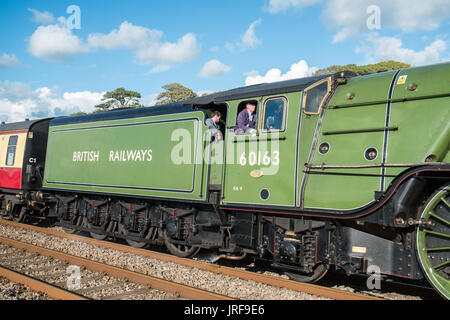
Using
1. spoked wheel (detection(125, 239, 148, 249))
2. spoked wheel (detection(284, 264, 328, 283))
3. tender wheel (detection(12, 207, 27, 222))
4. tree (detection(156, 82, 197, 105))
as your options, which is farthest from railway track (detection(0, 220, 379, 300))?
tree (detection(156, 82, 197, 105))

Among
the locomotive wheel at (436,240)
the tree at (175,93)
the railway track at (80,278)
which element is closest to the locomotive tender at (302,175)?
the locomotive wheel at (436,240)

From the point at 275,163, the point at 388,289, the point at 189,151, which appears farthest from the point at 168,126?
the point at 388,289

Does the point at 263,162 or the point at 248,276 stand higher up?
the point at 263,162

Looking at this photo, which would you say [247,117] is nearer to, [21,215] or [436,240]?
[436,240]

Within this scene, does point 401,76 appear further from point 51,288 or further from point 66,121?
point 66,121

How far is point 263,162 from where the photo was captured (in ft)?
22.6

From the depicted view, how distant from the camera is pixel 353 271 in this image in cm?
587

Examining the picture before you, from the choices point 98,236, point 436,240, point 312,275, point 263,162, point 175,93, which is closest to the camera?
point 436,240

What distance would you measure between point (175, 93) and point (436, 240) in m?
44.1

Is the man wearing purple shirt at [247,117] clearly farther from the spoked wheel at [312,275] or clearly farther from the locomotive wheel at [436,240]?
the locomotive wheel at [436,240]

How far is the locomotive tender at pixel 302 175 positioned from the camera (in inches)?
206

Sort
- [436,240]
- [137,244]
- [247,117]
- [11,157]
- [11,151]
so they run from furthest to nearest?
[11,151] → [11,157] → [137,244] → [247,117] → [436,240]

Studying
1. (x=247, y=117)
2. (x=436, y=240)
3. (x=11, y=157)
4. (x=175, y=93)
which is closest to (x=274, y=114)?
(x=247, y=117)
